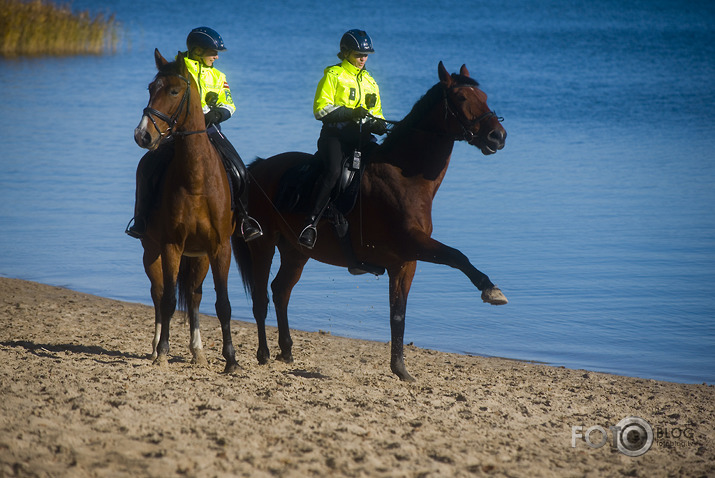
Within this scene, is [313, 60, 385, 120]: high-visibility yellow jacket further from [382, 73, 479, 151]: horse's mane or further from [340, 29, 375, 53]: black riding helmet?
[382, 73, 479, 151]: horse's mane

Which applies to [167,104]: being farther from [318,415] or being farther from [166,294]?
[318,415]

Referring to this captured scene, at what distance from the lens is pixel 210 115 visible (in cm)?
734

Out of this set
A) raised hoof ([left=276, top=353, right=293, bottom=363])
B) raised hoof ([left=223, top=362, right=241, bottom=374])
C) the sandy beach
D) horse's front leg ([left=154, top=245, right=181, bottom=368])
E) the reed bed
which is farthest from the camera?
the reed bed

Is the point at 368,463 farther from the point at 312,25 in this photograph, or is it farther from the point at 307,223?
the point at 312,25

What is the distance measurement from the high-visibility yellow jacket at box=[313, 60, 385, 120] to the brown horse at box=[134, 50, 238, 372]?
912 millimetres

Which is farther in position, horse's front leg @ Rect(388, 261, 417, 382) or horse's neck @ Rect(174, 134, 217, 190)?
horse's front leg @ Rect(388, 261, 417, 382)

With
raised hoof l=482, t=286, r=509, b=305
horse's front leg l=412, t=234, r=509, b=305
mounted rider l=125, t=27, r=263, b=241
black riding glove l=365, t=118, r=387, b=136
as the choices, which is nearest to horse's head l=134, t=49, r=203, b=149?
mounted rider l=125, t=27, r=263, b=241

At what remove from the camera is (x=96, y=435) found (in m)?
4.98

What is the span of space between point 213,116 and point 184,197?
2.90 ft

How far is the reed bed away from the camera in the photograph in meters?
34.0

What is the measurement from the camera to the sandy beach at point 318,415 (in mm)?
4758

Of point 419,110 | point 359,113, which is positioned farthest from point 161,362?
point 419,110

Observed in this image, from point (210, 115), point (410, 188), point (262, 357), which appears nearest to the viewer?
point (410, 188)

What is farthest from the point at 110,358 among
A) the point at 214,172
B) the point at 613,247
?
the point at 613,247
